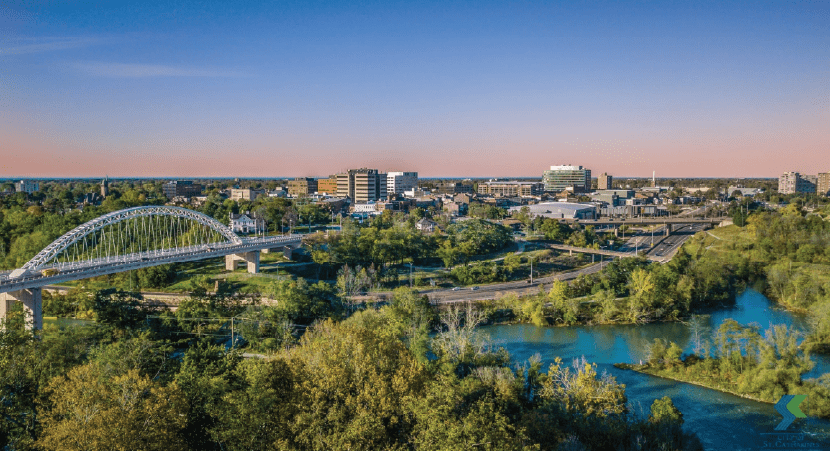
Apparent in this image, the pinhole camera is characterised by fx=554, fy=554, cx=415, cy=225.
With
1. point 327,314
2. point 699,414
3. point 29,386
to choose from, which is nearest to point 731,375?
point 699,414

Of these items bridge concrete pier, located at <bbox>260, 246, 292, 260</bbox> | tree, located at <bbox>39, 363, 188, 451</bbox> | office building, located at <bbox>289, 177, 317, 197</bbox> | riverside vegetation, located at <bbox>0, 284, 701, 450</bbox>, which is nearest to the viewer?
tree, located at <bbox>39, 363, 188, 451</bbox>

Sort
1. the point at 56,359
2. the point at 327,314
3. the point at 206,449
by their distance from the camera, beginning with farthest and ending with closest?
the point at 327,314, the point at 56,359, the point at 206,449

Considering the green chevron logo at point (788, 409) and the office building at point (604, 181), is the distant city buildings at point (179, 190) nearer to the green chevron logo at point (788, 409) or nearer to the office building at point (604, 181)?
the office building at point (604, 181)

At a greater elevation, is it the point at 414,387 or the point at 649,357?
the point at 414,387

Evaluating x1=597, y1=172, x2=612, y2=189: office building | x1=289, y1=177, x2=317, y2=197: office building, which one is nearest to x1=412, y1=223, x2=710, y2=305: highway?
x1=289, y1=177, x2=317, y2=197: office building

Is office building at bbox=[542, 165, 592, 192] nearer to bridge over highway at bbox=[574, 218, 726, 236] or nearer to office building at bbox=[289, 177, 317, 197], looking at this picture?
office building at bbox=[289, 177, 317, 197]

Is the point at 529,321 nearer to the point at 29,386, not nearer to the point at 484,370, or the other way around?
the point at 484,370
